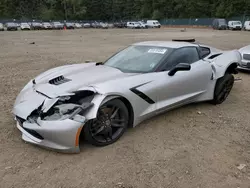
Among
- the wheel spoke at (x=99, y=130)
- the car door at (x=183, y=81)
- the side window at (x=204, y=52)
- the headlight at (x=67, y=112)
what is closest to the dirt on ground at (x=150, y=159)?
the wheel spoke at (x=99, y=130)

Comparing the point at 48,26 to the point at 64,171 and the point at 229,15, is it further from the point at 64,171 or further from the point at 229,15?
the point at 64,171

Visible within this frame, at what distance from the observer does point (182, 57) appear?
14.1 ft

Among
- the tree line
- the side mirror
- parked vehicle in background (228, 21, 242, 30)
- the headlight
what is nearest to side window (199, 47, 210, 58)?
the side mirror

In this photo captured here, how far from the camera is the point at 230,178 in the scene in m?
2.70

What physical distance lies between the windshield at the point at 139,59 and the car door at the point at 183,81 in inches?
7.4

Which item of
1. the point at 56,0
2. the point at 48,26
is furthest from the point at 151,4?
the point at 48,26

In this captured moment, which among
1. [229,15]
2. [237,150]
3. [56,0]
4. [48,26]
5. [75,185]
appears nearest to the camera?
[75,185]

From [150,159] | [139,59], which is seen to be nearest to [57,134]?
[150,159]

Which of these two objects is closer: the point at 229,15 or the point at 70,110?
the point at 70,110

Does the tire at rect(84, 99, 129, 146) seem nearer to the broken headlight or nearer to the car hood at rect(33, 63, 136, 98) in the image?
the broken headlight

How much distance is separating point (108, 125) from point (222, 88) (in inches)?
110

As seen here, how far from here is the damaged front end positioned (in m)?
2.85

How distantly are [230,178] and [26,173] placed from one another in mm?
2326

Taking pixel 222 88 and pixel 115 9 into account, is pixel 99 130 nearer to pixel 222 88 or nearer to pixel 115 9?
pixel 222 88
